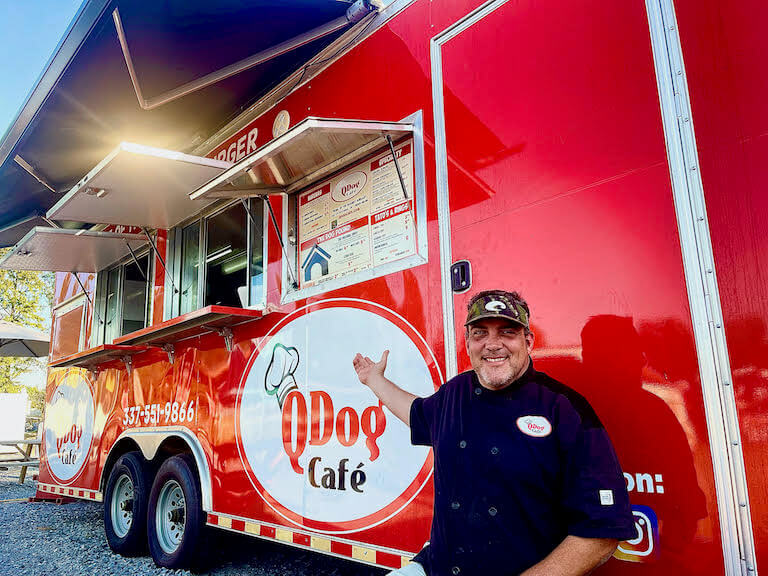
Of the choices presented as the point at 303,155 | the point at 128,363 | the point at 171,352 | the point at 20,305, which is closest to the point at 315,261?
the point at 303,155

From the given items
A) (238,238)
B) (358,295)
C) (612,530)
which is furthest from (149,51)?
(612,530)

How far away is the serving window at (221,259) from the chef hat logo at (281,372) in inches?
15.8

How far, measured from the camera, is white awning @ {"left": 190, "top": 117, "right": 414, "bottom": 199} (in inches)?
110

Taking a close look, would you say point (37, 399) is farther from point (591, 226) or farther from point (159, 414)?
point (591, 226)

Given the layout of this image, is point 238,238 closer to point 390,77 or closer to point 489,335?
point 390,77

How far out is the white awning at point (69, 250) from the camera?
5.08 meters

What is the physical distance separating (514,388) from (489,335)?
193 millimetres

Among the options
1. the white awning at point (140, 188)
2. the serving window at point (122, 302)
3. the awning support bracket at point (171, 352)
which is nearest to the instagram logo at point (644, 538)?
the white awning at point (140, 188)

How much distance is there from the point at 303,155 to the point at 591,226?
65.8 inches

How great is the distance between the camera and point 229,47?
12.2ft

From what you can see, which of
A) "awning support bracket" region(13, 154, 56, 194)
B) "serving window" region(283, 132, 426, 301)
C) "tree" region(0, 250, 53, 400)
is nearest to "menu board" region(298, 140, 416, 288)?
"serving window" region(283, 132, 426, 301)

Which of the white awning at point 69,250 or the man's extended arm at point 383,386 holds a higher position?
the white awning at point 69,250

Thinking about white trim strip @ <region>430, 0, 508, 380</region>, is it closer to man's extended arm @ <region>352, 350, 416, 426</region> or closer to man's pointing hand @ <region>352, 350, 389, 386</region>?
man's extended arm @ <region>352, 350, 416, 426</region>

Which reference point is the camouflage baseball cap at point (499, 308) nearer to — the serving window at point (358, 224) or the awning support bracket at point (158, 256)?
the serving window at point (358, 224)
